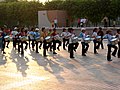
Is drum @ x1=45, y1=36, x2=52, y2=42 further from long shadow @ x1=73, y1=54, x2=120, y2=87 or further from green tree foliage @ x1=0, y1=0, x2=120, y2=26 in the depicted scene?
green tree foliage @ x1=0, y1=0, x2=120, y2=26

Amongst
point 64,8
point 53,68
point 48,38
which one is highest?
point 64,8

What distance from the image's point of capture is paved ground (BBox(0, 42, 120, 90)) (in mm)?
10492

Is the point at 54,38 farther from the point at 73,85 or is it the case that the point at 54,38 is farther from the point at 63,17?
the point at 63,17

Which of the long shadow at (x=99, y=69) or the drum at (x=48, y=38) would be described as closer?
the long shadow at (x=99, y=69)

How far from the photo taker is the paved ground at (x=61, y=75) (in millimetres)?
10492

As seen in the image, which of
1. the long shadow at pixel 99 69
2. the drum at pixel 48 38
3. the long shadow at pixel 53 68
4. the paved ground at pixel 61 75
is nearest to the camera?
the paved ground at pixel 61 75

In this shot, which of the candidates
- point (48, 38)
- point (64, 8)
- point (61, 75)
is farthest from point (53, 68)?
point (64, 8)

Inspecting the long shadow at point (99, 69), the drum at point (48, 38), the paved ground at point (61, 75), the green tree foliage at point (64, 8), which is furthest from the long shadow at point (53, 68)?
the green tree foliage at point (64, 8)

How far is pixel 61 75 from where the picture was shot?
12.4m

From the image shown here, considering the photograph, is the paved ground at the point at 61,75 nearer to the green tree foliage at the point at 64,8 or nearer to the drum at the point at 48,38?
the drum at the point at 48,38

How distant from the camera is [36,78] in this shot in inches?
472

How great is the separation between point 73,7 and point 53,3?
5020mm

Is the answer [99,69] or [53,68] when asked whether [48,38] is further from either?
[99,69]

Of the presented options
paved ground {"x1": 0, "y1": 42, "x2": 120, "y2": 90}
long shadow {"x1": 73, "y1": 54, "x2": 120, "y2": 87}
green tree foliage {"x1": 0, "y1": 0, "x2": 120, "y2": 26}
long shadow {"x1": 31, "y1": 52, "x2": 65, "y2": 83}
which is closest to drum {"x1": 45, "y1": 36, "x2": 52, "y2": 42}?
long shadow {"x1": 31, "y1": 52, "x2": 65, "y2": 83}
